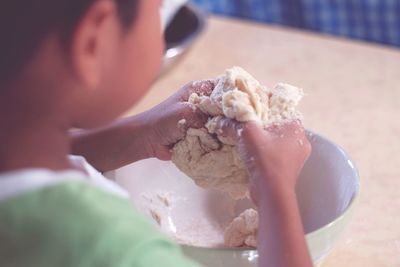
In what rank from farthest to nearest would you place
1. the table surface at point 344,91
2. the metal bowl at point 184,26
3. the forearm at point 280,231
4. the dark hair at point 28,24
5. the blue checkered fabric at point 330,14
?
the blue checkered fabric at point 330,14 → the metal bowl at point 184,26 → the table surface at point 344,91 → the forearm at point 280,231 → the dark hair at point 28,24

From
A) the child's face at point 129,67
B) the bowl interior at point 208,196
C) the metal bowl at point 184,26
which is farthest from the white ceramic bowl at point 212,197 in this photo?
the metal bowl at point 184,26

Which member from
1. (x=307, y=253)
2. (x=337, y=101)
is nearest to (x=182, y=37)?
(x=337, y=101)

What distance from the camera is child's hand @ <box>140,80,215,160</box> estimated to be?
2.64 feet

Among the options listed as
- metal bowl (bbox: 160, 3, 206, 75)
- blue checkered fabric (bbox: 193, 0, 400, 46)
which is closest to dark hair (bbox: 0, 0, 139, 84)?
metal bowl (bbox: 160, 3, 206, 75)

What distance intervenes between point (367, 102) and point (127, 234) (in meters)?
0.75

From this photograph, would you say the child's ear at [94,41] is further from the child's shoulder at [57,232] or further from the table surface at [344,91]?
the table surface at [344,91]

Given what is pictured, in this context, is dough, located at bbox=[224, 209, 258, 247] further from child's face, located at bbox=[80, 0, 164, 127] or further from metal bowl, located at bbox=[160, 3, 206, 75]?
metal bowl, located at bbox=[160, 3, 206, 75]

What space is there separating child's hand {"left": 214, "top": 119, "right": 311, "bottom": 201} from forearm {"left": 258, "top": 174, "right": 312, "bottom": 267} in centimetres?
1

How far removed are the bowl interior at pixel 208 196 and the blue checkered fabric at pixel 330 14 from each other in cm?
103

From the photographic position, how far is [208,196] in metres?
0.91

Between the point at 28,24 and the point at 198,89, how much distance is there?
0.35 m

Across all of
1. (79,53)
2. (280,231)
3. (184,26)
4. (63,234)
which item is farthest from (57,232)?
(184,26)

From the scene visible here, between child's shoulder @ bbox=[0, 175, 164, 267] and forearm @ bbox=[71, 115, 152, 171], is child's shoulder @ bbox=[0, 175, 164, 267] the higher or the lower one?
the higher one

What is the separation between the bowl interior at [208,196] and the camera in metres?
0.83
